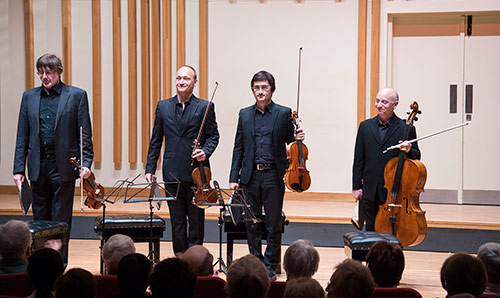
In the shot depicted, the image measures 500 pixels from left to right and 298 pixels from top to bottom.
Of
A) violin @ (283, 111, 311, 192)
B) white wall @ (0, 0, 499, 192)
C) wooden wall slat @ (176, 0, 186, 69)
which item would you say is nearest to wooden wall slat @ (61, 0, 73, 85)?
white wall @ (0, 0, 499, 192)

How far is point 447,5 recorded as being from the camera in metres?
7.55

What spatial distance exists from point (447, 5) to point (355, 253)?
4.41 metres

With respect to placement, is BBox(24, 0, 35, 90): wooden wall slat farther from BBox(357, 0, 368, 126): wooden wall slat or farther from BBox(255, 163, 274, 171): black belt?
BBox(255, 163, 274, 171): black belt

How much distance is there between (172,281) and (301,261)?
942 millimetres

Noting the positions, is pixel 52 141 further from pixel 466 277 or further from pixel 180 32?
pixel 180 32

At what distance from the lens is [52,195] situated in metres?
4.78

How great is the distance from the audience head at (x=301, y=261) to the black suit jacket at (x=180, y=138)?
171 cm

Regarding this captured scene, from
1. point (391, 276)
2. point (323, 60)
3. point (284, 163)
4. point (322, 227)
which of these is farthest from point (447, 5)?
point (391, 276)

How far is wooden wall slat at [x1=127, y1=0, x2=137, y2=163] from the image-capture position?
26.4 ft

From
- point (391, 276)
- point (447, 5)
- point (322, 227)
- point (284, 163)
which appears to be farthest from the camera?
point (447, 5)

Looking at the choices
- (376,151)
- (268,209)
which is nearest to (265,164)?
(268,209)

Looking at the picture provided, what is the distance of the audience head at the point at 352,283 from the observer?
7.61 feet

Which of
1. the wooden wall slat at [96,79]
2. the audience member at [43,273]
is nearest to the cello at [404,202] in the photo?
the audience member at [43,273]

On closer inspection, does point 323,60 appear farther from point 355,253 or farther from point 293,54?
point 355,253
